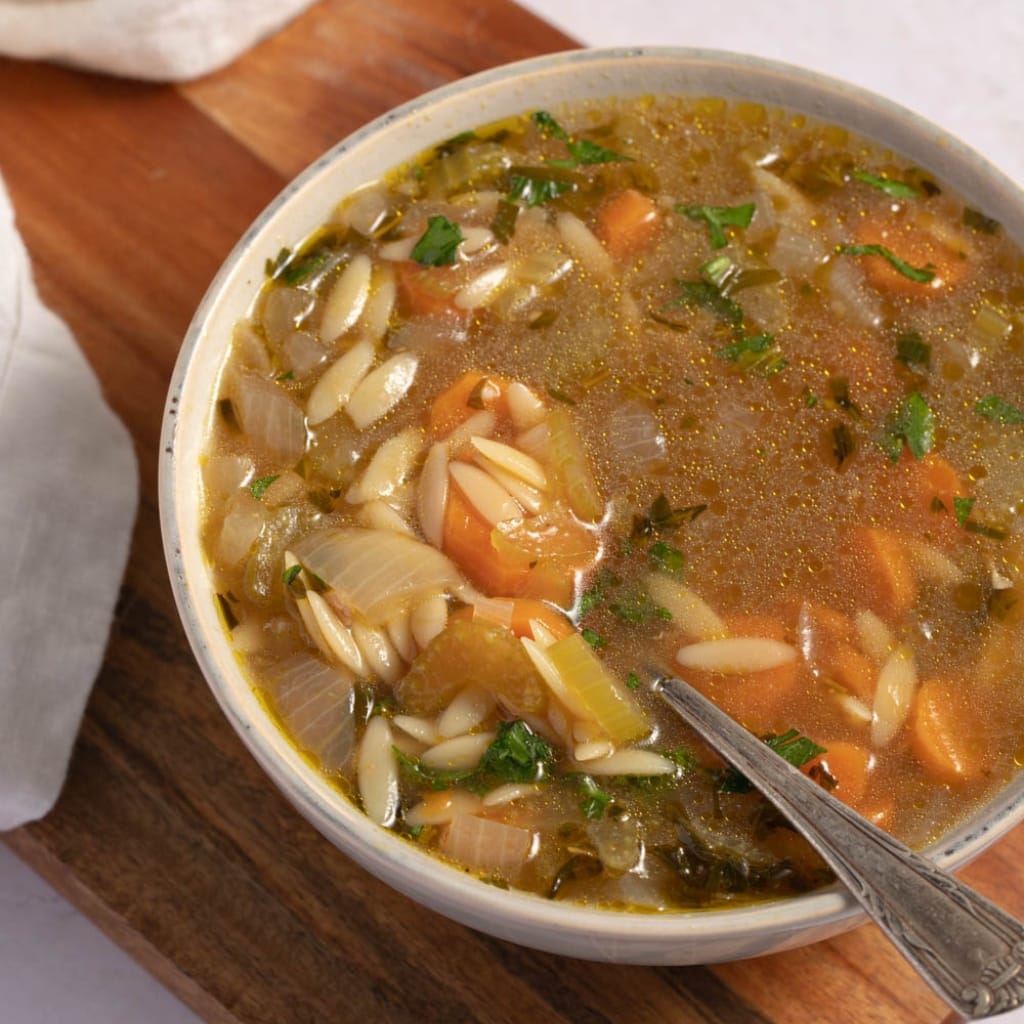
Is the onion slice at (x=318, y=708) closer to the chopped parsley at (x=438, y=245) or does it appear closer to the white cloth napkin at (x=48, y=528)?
the white cloth napkin at (x=48, y=528)

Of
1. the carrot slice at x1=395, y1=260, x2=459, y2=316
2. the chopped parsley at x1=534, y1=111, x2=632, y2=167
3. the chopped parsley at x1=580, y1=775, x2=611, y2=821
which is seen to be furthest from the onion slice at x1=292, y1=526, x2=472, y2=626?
the chopped parsley at x1=534, y1=111, x2=632, y2=167

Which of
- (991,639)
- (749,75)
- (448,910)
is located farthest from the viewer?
(749,75)

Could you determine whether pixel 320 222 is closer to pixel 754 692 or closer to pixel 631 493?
Result: pixel 631 493

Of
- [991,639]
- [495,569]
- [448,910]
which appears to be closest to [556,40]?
[495,569]

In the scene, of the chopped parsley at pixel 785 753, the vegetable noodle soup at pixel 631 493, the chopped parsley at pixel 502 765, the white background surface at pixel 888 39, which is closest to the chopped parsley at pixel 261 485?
the vegetable noodle soup at pixel 631 493

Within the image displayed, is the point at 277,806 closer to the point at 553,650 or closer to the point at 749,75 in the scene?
the point at 553,650
